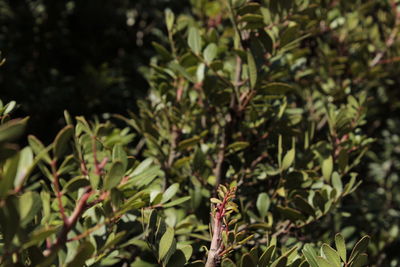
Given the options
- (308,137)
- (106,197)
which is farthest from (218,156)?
(106,197)

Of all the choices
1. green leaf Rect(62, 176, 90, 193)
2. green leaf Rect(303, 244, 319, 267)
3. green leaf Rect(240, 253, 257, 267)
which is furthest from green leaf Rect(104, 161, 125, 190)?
green leaf Rect(303, 244, 319, 267)

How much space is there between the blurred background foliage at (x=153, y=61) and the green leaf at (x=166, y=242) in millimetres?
802

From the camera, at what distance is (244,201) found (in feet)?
4.55

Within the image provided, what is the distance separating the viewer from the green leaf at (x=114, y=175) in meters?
0.66

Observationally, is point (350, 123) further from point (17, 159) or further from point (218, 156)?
point (17, 159)

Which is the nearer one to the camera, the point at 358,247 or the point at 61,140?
the point at 61,140

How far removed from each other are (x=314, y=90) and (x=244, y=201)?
0.75m

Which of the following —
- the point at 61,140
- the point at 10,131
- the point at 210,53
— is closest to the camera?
the point at 10,131

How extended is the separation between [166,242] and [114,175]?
0.21 m

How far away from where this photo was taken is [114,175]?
2.20 ft

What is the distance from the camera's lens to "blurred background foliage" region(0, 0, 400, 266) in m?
1.86

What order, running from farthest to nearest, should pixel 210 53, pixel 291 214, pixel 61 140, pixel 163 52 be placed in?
pixel 163 52 → pixel 210 53 → pixel 291 214 → pixel 61 140

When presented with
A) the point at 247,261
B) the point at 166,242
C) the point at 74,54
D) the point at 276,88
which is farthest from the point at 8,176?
the point at 74,54

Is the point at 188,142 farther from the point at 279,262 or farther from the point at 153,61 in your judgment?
the point at 153,61
